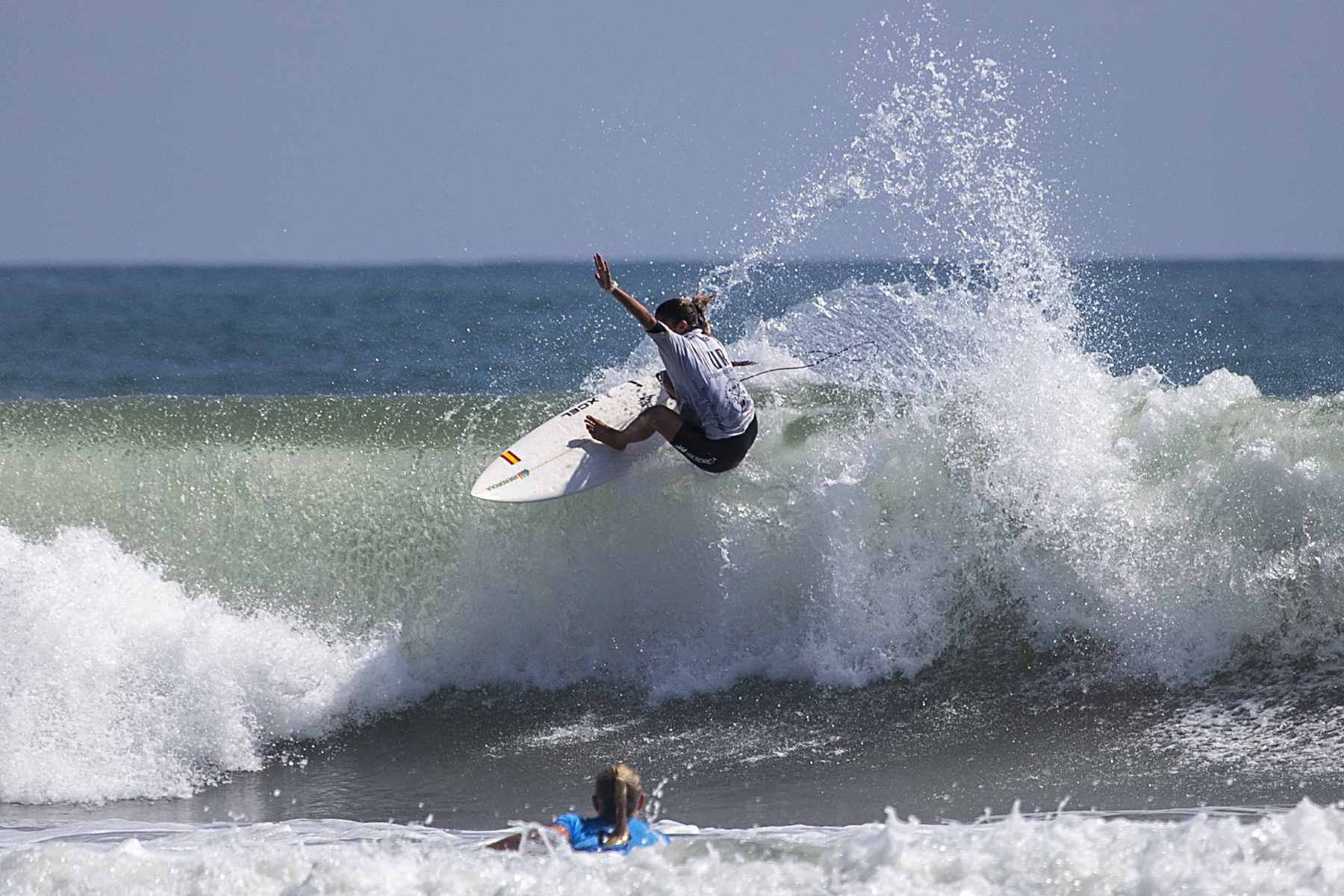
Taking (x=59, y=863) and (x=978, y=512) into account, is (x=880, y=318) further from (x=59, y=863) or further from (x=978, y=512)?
(x=59, y=863)

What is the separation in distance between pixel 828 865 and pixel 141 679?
459 cm

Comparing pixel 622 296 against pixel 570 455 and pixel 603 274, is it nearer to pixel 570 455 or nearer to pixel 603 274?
pixel 603 274

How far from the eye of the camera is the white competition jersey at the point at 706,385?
7.62 metres

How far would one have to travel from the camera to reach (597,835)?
4.79 meters

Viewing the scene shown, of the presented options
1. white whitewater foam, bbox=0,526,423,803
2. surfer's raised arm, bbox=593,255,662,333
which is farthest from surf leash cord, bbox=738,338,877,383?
white whitewater foam, bbox=0,526,423,803

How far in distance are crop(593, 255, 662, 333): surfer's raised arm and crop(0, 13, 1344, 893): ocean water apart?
153 cm

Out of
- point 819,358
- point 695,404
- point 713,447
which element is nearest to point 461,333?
point 819,358

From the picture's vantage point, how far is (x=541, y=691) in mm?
8312

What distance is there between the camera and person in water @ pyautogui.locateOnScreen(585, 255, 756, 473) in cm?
772

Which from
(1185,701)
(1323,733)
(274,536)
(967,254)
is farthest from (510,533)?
(1323,733)

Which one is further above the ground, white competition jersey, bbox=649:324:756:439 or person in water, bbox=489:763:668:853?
white competition jersey, bbox=649:324:756:439

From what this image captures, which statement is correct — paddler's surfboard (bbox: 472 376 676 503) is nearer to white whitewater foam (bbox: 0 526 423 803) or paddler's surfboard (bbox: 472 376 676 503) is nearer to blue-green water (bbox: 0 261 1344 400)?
white whitewater foam (bbox: 0 526 423 803)

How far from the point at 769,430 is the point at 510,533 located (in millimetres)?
1805

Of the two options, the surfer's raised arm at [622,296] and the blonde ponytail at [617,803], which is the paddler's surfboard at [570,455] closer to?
the surfer's raised arm at [622,296]
